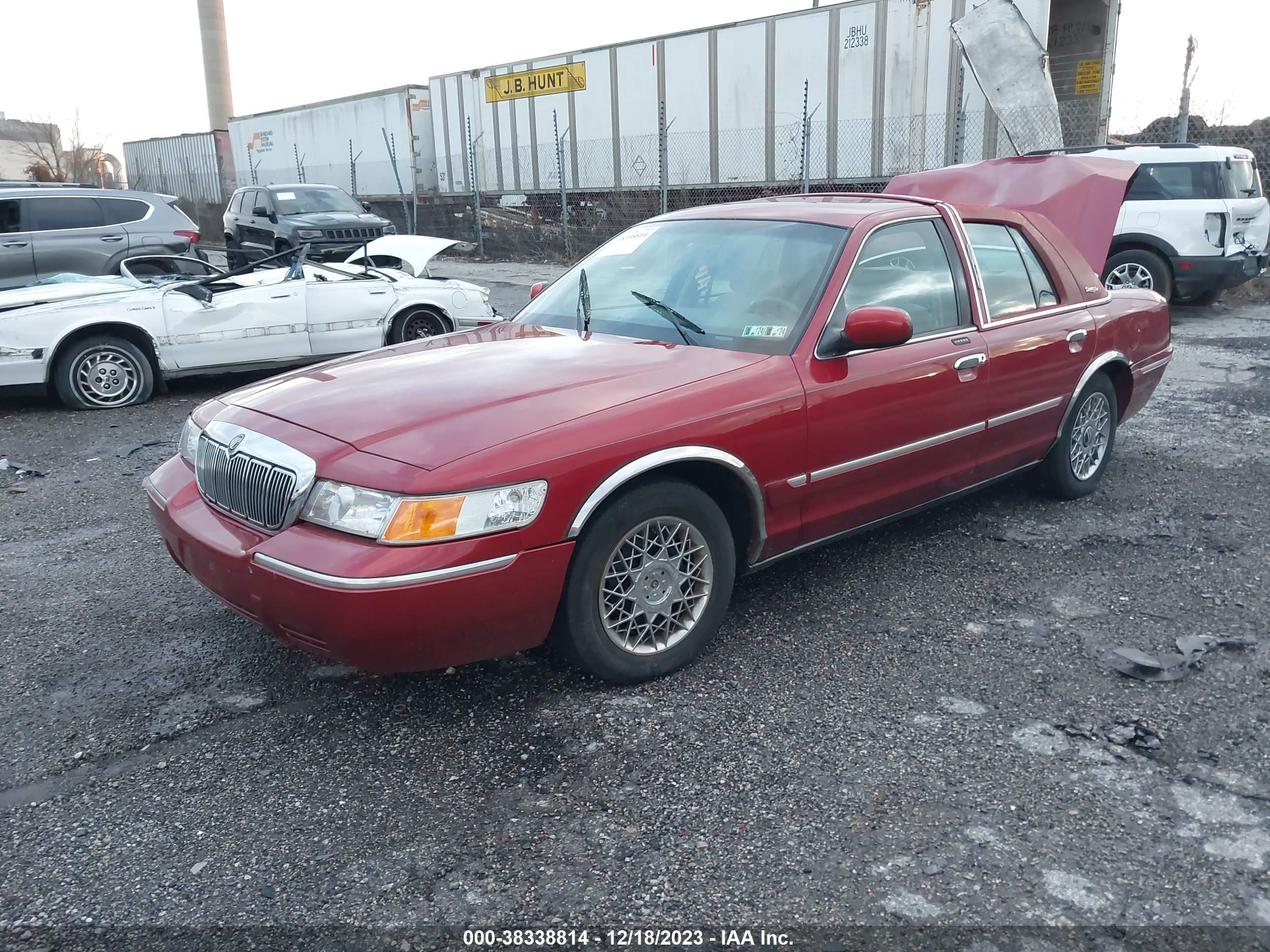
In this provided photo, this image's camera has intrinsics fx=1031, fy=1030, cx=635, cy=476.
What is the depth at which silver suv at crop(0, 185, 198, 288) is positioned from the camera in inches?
426

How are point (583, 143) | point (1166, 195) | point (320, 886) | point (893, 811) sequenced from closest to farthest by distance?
point (320, 886) < point (893, 811) < point (1166, 195) < point (583, 143)

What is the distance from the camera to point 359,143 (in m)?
25.5

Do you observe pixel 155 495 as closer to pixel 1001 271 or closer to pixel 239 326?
pixel 1001 271

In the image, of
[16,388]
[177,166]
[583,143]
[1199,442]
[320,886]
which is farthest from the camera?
[177,166]

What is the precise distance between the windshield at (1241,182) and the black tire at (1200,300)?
1477 mm

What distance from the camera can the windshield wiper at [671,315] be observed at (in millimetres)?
3973

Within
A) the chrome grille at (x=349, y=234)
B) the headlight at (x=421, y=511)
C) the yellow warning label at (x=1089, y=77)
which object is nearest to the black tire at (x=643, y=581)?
the headlight at (x=421, y=511)

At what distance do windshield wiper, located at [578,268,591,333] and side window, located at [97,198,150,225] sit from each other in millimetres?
8764

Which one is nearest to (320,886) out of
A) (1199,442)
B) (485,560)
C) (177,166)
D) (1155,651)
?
(485,560)

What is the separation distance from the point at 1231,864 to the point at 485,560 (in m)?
2.10

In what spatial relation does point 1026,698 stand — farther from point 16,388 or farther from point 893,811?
point 16,388

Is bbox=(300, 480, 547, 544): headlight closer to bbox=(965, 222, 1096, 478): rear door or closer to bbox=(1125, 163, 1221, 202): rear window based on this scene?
bbox=(965, 222, 1096, 478): rear door

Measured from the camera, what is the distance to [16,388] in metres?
7.71

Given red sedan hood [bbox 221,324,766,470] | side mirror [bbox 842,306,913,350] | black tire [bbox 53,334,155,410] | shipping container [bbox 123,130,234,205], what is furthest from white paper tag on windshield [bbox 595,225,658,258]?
shipping container [bbox 123,130,234,205]
